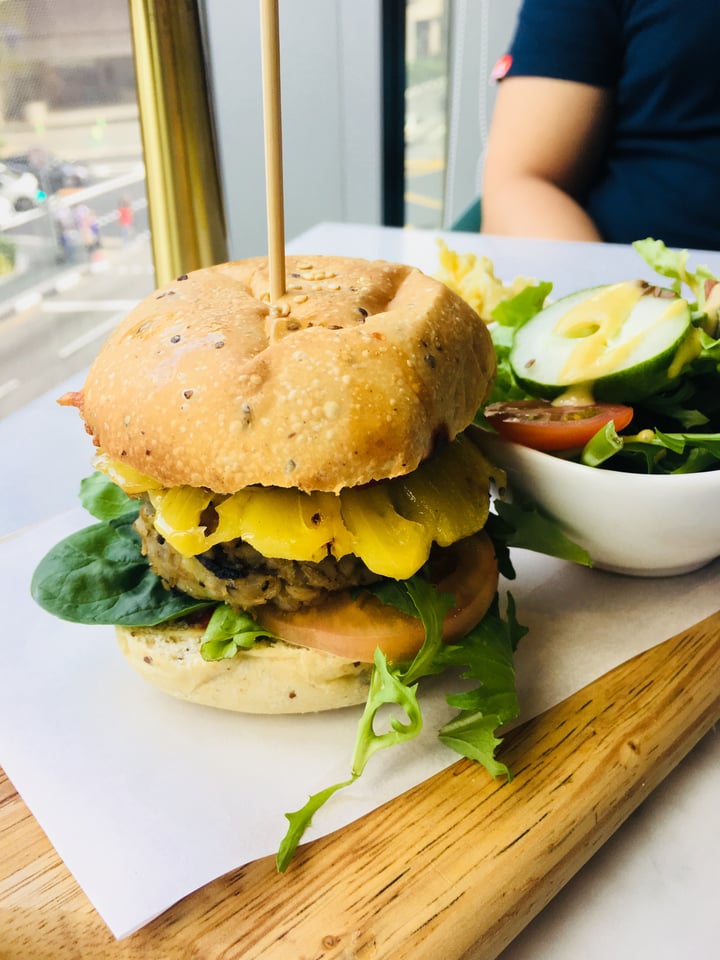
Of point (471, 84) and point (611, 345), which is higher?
point (611, 345)

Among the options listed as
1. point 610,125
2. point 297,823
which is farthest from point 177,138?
point 610,125

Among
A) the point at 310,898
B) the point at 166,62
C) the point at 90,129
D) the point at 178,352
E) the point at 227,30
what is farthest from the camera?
the point at 227,30

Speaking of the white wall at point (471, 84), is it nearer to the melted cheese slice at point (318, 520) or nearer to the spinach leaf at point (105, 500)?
the spinach leaf at point (105, 500)

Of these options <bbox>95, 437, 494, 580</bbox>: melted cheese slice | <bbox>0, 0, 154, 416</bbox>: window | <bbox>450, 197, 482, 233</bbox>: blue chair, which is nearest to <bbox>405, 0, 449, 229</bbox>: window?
<bbox>450, 197, 482, 233</bbox>: blue chair

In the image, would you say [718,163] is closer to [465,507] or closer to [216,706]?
[465,507]

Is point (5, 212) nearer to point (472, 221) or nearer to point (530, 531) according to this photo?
point (472, 221)

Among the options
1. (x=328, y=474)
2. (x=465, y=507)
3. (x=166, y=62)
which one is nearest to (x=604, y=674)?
(x=465, y=507)

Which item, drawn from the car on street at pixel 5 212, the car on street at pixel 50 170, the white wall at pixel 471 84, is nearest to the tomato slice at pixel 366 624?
the car on street at pixel 5 212
